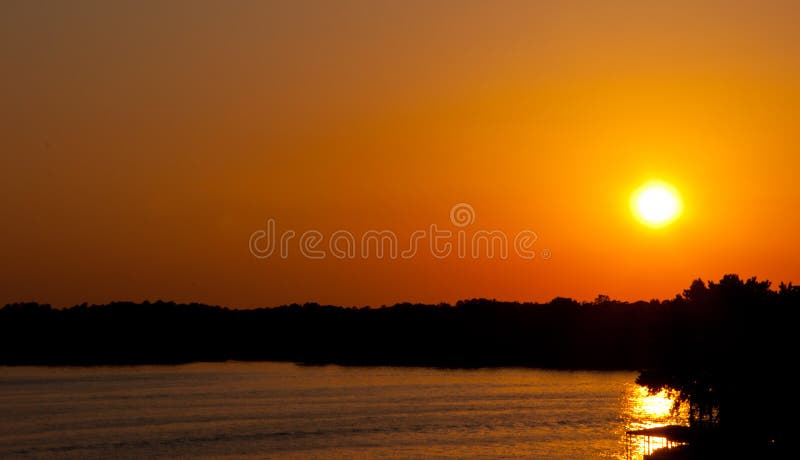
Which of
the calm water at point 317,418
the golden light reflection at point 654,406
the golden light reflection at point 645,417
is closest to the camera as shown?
the golden light reflection at point 645,417

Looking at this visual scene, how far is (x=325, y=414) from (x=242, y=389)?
136 ft

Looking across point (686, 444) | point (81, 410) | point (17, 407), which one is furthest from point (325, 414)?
point (686, 444)

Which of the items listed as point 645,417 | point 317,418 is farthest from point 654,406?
point 317,418

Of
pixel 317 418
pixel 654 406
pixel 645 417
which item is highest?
pixel 654 406

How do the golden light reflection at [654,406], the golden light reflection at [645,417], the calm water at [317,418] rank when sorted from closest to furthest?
the golden light reflection at [645,417] → the calm water at [317,418] → the golden light reflection at [654,406]

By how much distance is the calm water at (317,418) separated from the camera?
105 metres

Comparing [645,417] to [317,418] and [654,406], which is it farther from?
[317,418]

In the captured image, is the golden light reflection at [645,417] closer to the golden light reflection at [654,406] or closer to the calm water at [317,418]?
the golden light reflection at [654,406]

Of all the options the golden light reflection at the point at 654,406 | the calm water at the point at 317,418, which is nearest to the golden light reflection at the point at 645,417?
the golden light reflection at the point at 654,406

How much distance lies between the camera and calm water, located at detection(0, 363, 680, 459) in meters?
105

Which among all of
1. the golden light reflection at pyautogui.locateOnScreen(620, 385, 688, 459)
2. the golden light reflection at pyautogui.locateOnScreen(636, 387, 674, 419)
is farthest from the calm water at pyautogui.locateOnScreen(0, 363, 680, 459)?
the golden light reflection at pyautogui.locateOnScreen(620, 385, 688, 459)

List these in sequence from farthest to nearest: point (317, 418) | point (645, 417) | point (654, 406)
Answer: point (654, 406), point (317, 418), point (645, 417)

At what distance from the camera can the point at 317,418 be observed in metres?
133

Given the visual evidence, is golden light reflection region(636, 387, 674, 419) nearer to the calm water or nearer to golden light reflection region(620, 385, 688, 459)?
golden light reflection region(620, 385, 688, 459)
